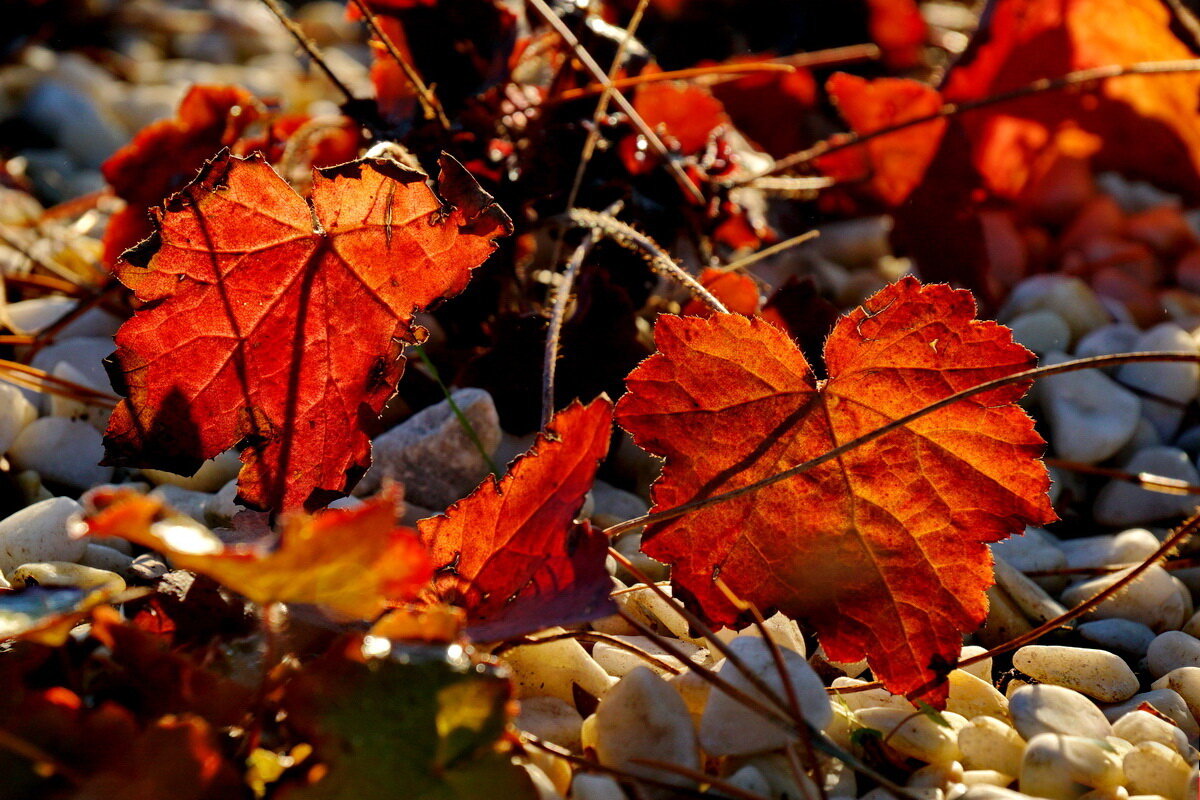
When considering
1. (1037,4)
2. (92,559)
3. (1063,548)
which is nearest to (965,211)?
(1037,4)

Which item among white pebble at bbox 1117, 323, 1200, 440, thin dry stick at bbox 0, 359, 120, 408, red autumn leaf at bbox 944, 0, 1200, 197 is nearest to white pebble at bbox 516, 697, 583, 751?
thin dry stick at bbox 0, 359, 120, 408

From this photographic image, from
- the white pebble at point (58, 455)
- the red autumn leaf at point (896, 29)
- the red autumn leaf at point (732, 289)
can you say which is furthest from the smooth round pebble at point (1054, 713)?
the red autumn leaf at point (896, 29)

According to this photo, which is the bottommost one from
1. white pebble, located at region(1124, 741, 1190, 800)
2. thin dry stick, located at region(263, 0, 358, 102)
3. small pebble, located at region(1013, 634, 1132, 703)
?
small pebble, located at region(1013, 634, 1132, 703)

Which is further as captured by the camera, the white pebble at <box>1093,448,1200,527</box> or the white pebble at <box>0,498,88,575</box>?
the white pebble at <box>1093,448,1200,527</box>

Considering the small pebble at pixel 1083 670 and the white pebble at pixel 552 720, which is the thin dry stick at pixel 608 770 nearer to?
the white pebble at pixel 552 720

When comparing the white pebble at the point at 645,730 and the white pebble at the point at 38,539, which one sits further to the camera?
the white pebble at the point at 38,539

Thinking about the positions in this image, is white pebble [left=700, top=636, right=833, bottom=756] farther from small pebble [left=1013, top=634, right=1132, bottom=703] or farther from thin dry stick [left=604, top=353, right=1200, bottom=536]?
small pebble [left=1013, top=634, right=1132, bottom=703]
